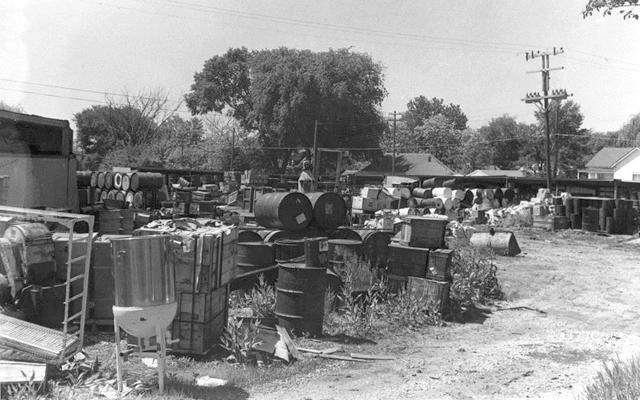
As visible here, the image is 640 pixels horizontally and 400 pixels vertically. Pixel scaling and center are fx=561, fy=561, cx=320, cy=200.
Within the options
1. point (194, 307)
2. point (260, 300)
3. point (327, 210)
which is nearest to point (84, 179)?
point (327, 210)

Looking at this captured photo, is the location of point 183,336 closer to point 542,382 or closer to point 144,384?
point 144,384

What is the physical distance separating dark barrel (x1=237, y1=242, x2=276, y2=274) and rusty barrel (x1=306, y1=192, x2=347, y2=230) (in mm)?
2712

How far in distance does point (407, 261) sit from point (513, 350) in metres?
2.58

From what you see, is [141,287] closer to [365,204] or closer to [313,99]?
[365,204]

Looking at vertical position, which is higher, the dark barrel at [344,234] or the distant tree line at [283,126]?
the distant tree line at [283,126]

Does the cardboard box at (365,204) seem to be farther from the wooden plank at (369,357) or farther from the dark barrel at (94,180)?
the wooden plank at (369,357)

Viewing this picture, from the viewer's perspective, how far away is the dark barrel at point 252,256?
353 inches

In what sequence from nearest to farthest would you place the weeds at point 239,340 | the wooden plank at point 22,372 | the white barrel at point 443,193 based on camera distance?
1. the wooden plank at point 22,372
2. the weeds at point 239,340
3. the white barrel at point 443,193

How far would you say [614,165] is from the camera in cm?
6688

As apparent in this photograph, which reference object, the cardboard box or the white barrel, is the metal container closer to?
the cardboard box

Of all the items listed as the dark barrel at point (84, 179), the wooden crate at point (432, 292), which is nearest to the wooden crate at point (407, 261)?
the wooden crate at point (432, 292)

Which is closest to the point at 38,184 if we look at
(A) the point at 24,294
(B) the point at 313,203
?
(B) the point at 313,203

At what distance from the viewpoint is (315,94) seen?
157ft

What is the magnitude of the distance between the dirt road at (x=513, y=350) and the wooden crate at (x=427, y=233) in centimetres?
136
